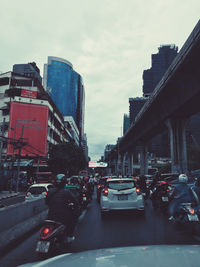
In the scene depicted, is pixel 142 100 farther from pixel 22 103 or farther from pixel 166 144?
pixel 22 103

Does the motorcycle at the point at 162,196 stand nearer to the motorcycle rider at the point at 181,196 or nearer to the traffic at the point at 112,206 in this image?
the traffic at the point at 112,206

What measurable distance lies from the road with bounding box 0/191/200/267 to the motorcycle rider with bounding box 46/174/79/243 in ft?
2.84

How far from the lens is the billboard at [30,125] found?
50.3m

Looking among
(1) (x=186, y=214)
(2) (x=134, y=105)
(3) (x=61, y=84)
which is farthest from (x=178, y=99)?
(2) (x=134, y=105)

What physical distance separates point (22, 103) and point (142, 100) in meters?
131

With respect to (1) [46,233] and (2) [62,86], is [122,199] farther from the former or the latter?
(2) [62,86]

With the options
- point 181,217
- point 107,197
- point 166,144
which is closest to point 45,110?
point 107,197

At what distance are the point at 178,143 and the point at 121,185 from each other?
73.5 feet

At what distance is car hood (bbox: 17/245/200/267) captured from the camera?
2174mm

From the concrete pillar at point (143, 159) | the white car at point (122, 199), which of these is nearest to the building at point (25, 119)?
the concrete pillar at point (143, 159)

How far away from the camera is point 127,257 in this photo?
2.39 meters

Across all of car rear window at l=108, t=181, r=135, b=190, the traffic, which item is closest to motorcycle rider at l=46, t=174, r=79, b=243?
the traffic

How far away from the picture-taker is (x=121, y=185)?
9484mm

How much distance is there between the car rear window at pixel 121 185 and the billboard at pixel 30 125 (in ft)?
139
